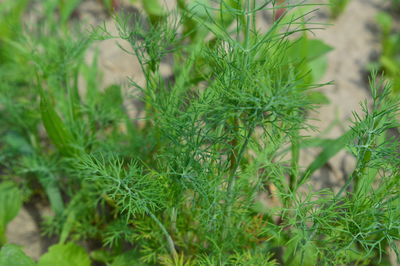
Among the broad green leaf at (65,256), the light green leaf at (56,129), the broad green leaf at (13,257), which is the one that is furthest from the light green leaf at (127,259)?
the light green leaf at (56,129)

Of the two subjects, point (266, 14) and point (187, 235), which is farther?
point (266, 14)

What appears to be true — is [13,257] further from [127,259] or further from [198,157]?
[198,157]

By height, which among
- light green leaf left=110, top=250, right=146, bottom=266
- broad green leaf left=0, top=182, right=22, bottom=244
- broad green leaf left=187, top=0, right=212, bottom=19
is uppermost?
broad green leaf left=187, top=0, right=212, bottom=19

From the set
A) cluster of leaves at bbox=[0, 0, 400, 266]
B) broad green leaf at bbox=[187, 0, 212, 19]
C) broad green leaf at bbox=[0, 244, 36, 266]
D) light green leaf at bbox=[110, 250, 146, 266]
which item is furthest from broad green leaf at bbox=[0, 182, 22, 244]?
broad green leaf at bbox=[187, 0, 212, 19]

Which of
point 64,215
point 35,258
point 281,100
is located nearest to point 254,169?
point 281,100

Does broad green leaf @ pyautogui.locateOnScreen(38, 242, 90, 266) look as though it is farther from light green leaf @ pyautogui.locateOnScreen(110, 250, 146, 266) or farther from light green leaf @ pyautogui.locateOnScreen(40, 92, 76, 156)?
light green leaf @ pyautogui.locateOnScreen(40, 92, 76, 156)

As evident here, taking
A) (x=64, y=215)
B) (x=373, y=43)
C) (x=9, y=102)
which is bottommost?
(x=64, y=215)

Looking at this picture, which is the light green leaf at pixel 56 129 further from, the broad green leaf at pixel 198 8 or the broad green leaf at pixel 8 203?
the broad green leaf at pixel 198 8

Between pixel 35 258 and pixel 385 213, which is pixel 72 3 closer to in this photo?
pixel 35 258

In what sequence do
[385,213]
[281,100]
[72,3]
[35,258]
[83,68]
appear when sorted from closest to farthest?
[281,100]
[385,213]
[35,258]
[83,68]
[72,3]
